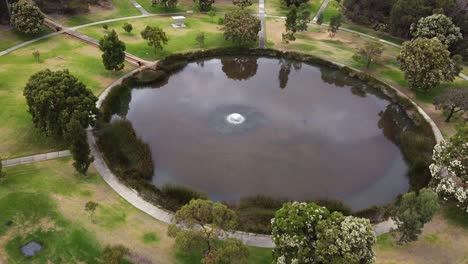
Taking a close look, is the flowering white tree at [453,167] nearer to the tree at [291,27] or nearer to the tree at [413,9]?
the tree at [291,27]

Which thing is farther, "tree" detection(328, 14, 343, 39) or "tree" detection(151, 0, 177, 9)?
"tree" detection(151, 0, 177, 9)

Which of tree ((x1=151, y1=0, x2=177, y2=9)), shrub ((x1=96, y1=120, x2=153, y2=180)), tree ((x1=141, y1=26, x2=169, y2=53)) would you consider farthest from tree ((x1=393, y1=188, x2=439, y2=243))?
tree ((x1=151, y1=0, x2=177, y2=9))

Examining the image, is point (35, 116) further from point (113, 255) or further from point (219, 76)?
point (219, 76)

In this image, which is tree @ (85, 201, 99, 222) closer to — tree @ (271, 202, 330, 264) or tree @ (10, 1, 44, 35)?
tree @ (271, 202, 330, 264)

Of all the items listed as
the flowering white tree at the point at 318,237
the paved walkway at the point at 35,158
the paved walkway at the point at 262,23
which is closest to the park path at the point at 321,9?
the paved walkway at the point at 262,23

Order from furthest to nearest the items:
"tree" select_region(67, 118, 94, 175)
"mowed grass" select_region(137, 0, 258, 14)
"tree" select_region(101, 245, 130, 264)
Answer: "mowed grass" select_region(137, 0, 258, 14) → "tree" select_region(67, 118, 94, 175) → "tree" select_region(101, 245, 130, 264)

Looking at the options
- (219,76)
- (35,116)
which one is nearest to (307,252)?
(35,116)

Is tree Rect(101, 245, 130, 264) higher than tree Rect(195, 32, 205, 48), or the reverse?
tree Rect(195, 32, 205, 48)
